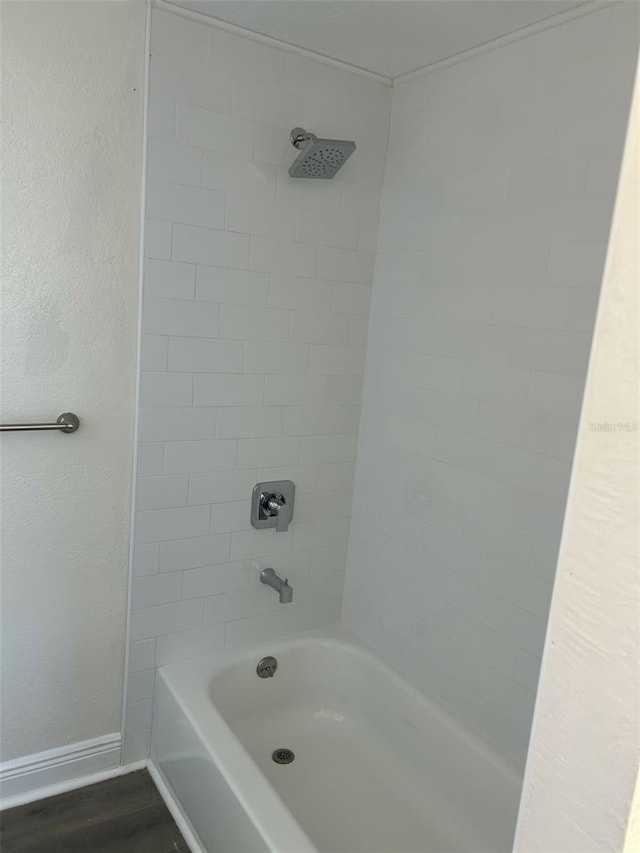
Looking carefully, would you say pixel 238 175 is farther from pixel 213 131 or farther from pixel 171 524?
pixel 171 524

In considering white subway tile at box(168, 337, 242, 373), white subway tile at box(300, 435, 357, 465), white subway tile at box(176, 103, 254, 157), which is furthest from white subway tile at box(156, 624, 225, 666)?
white subway tile at box(176, 103, 254, 157)

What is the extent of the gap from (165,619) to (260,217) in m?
1.34

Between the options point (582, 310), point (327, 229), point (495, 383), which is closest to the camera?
point (582, 310)

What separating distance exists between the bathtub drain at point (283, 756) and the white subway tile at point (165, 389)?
1.22m

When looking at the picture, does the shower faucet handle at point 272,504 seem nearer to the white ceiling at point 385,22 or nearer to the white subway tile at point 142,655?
the white subway tile at point 142,655

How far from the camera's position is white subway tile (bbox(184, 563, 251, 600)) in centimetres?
227

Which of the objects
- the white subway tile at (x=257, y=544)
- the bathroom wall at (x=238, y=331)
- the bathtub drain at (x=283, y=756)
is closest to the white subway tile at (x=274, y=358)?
the bathroom wall at (x=238, y=331)

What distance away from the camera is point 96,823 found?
6.72 feet

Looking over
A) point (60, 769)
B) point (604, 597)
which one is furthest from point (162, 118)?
point (60, 769)

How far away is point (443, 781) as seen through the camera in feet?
6.95

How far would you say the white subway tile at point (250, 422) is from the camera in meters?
2.22

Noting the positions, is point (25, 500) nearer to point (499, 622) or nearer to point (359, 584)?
point (359, 584)

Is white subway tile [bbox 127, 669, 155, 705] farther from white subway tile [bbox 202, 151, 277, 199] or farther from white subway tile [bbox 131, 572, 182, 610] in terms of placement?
white subway tile [bbox 202, 151, 277, 199]

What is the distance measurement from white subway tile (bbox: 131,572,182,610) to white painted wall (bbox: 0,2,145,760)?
5cm
